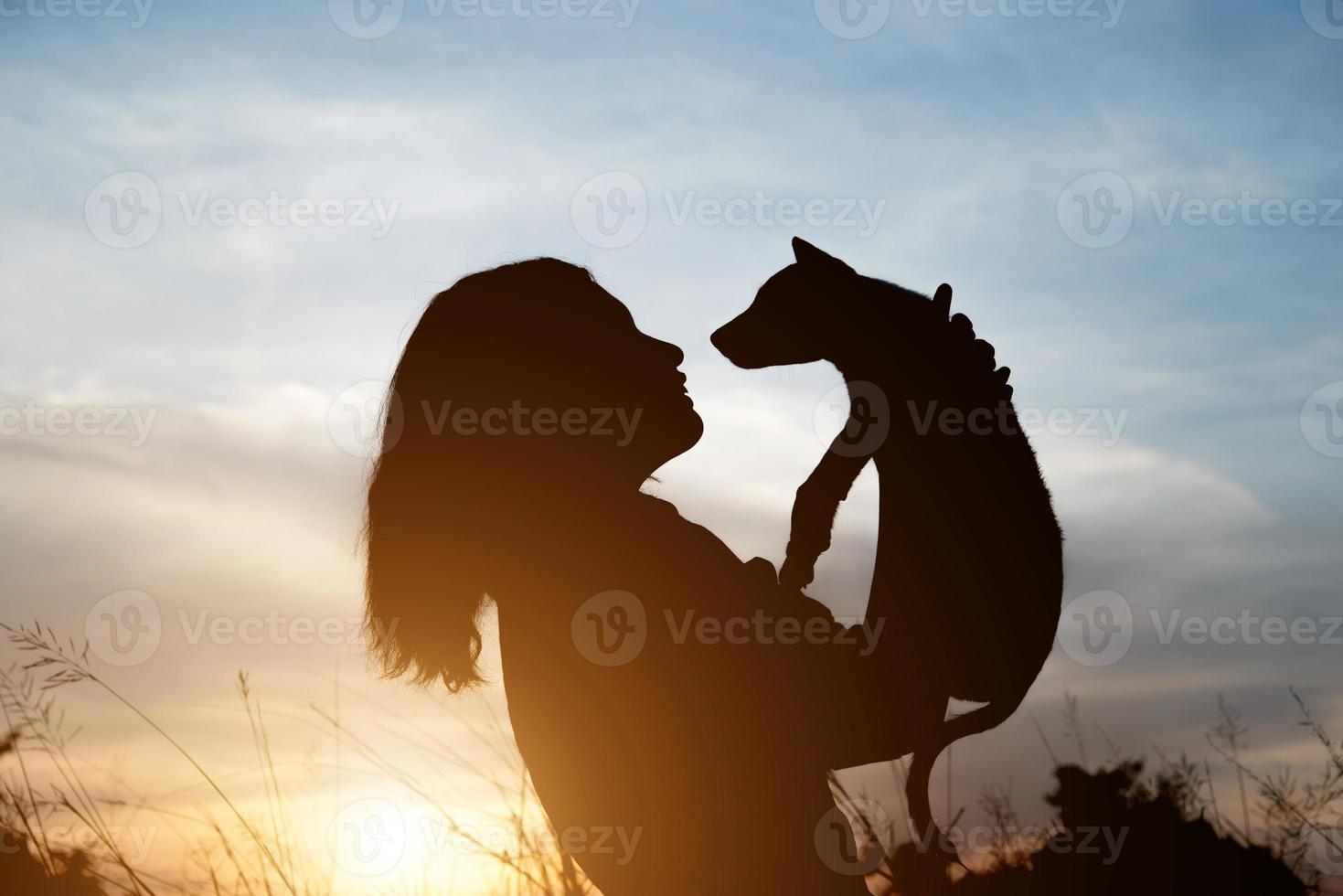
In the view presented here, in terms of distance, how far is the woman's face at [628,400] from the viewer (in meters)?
3.14

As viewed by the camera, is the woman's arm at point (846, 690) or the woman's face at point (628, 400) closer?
the woman's arm at point (846, 690)

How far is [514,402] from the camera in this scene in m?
3.12

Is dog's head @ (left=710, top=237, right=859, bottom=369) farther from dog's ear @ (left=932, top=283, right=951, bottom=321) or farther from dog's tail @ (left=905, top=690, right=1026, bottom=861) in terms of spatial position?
dog's tail @ (left=905, top=690, right=1026, bottom=861)

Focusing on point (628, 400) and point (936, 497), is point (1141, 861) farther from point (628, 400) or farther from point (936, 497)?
point (628, 400)

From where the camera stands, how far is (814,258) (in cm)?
319

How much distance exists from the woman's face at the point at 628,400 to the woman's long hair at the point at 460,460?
0.04 m

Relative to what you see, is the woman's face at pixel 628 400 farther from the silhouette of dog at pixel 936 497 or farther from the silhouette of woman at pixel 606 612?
the silhouette of dog at pixel 936 497

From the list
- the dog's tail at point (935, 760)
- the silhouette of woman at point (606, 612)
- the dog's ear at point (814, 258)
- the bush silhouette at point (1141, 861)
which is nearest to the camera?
the silhouette of woman at point (606, 612)

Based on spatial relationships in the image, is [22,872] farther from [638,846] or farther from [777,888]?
[777,888]

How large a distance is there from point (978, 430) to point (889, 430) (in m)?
0.27

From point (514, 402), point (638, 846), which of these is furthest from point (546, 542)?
point (638, 846)
